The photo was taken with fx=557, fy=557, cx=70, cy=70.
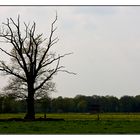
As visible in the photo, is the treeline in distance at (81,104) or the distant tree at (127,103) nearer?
the distant tree at (127,103)

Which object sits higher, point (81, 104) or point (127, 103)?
point (81, 104)

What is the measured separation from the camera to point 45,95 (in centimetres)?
3888

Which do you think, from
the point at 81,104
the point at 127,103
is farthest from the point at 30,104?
the point at 127,103

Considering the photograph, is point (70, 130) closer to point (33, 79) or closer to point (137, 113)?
point (137, 113)

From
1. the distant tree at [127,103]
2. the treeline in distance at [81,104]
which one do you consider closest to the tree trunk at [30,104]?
the treeline in distance at [81,104]

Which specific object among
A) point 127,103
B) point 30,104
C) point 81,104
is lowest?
point 127,103

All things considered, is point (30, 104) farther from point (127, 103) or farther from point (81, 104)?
point (127, 103)

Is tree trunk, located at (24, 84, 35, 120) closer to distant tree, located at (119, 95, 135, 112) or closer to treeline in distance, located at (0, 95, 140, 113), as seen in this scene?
treeline in distance, located at (0, 95, 140, 113)

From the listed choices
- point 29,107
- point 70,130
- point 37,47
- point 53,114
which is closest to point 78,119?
point 53,114

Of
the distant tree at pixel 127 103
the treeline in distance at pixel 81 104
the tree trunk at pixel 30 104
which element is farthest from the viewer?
the tree trunk at pixel 30 104

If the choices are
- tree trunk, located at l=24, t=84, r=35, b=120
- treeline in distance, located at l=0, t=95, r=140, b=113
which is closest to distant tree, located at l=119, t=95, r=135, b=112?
treeline in distance, located at l=0, t=95, r=140, b=113

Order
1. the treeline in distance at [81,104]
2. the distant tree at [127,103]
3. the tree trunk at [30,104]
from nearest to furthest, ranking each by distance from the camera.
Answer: the distant tree at [127,103] < the treeline in distance at [81,104] < the tree trunk at [30,104]

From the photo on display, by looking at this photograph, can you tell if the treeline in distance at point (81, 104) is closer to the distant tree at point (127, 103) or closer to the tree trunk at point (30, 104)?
the distant tree at point (127, 103)
